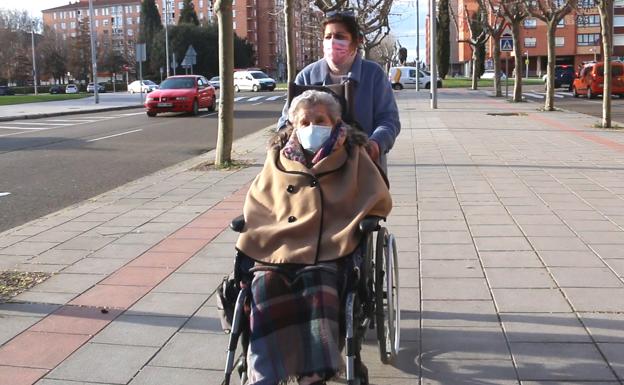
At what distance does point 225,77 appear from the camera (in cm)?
1241

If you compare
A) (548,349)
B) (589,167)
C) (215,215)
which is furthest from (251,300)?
(589,167)

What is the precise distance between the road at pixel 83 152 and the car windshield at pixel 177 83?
1.36 m

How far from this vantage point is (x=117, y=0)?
152 m

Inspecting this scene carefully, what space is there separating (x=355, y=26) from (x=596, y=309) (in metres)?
2.36

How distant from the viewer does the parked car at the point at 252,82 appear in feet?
184

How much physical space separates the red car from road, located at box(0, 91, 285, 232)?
0.46 m

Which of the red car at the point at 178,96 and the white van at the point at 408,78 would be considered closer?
the red car at the point at 178,96

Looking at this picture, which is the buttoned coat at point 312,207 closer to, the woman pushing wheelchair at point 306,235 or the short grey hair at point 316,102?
the woman pushing wheelchair at point 306,235

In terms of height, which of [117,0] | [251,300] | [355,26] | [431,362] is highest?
[117,0]

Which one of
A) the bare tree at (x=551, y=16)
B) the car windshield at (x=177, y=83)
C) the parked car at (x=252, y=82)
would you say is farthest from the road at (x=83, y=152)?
the parked car at (x=252, y=82)

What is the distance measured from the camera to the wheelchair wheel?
12.1 feet

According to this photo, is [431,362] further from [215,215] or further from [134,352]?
[215,215]

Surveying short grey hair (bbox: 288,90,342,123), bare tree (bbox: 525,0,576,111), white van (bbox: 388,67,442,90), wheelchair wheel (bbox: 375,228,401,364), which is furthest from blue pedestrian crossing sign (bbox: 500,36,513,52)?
short grey hair (bbox: 288,90,342,123)

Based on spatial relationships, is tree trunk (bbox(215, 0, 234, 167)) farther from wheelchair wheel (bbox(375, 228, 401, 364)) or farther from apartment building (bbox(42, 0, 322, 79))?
apartment building (bbox(42, 0, 322, 79))
